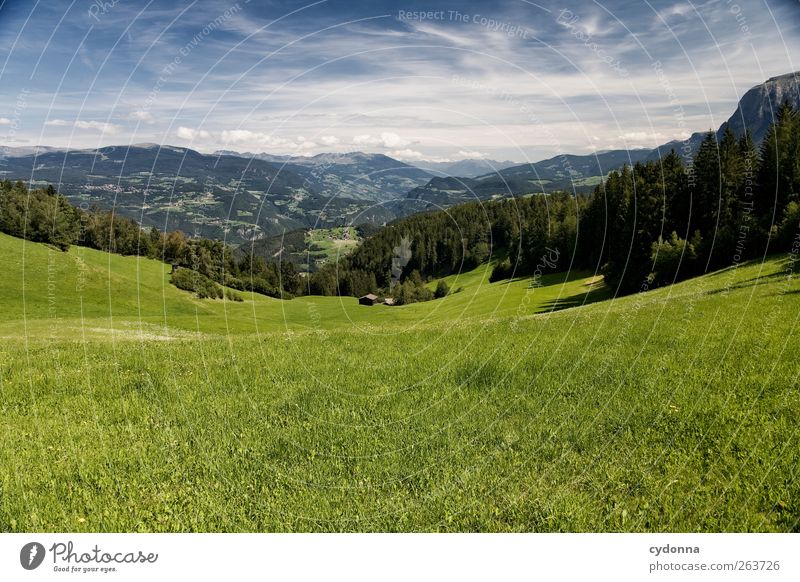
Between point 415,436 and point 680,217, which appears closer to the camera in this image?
point 415,436

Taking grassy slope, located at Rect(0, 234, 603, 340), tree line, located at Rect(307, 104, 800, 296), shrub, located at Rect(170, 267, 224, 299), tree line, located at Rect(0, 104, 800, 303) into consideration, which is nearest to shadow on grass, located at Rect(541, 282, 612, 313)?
grassy slope, located at Rect(0, 234, 603, 340)

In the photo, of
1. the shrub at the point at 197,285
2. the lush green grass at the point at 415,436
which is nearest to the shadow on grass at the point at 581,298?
the lush green grass at the point at 415,436

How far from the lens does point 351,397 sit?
32.8 ft

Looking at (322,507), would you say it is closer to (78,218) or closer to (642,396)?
(642,396)

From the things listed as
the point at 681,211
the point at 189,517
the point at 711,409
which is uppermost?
the point at 681,211

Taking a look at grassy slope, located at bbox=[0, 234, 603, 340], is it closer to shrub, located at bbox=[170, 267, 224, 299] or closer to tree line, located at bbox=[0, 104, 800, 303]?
shrub, located at bbox=[170, 267, 224, 299]

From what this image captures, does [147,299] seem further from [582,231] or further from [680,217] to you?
[680,217]

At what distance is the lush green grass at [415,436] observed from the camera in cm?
630

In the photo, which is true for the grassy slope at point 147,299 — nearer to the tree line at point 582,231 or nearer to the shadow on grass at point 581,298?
the shadow on grass at point 581,298

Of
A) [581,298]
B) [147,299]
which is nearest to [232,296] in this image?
[147,299]

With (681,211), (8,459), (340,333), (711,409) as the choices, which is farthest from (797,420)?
(681,211)

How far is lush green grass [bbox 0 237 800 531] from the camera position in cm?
630

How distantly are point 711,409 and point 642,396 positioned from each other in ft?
3.63

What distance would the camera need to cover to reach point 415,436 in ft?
26.7
